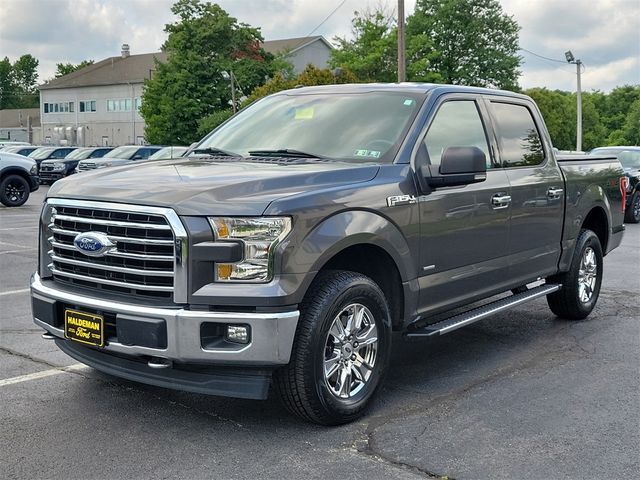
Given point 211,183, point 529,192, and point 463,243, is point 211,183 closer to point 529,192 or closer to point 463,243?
point 463,243

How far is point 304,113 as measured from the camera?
556 cm

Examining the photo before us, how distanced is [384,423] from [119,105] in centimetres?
7680

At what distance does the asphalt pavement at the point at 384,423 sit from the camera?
3840 millimetres

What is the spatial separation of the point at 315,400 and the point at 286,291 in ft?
2.10

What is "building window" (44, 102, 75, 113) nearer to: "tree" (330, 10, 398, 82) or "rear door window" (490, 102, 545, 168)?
"tree" (330, 10, 398, 82)

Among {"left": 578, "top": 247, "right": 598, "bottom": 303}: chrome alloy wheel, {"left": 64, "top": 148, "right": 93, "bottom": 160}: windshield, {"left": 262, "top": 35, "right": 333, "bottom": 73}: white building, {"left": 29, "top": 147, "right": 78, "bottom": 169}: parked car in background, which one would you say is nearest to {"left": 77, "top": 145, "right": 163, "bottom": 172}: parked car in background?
{"left": 64, "top": 148, "right": 93, "bottom": 160}: windshield

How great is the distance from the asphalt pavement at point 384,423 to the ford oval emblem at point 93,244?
964 mm

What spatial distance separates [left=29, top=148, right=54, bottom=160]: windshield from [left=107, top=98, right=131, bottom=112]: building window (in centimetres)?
4373

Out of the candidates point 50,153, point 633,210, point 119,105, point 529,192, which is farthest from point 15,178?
point 119,105

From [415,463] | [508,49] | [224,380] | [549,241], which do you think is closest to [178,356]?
[224,380]

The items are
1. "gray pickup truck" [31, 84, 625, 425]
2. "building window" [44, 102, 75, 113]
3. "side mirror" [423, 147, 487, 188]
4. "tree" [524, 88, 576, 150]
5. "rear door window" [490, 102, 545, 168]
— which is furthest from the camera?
"building window" [44, 102, 75, 113]

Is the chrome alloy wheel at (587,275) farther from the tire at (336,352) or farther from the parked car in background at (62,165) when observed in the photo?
the parked car in background at (62,165)

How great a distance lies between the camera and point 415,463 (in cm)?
389

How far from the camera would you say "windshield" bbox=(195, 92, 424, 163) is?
510 centimetres
